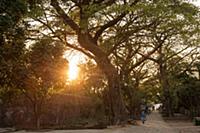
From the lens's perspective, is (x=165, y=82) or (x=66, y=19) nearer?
(x=66, y=19)

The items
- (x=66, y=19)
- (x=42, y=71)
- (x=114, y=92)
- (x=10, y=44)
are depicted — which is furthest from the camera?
(x=114, y=92)

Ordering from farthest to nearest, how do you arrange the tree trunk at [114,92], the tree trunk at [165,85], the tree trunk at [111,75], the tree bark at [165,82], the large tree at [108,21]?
the tree trunk at [165,85], the tree bark at [165,82], the tree trunk at [114,92], the tree trunk at [111,75], the large tree at [108,21]

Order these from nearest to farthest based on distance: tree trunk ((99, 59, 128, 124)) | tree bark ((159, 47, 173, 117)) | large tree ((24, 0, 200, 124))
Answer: large tree ((24, 0, 200, 124))
tree trunk ((99, 59, 128, 124))
tree bark ((159, 47, 173, 117))

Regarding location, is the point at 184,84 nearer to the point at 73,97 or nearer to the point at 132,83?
the point at 132,83

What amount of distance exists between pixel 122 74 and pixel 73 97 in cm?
548

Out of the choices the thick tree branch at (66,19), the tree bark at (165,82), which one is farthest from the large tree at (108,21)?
the tree bark at (165,82)

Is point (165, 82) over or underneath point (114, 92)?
over

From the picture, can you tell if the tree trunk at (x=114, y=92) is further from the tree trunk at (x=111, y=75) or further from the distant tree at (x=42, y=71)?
the distant tree at (x=42, y=71)

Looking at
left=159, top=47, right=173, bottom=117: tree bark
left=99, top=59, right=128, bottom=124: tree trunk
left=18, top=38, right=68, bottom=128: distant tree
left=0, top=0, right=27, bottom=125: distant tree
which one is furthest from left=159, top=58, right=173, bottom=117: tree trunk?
left=0, top=0, right=27, bottom=125: distant tree

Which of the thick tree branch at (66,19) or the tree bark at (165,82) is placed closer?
the thick tree branch at (66,19)

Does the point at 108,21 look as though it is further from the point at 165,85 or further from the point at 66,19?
the point at 165,85

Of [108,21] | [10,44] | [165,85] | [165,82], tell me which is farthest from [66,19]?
[165,85]

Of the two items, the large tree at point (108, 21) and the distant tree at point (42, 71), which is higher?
the large tree at point (108, 21)

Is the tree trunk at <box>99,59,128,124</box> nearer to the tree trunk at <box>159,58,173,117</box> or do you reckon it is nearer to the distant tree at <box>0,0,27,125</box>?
the distant tree at <box>0,0,27,125</box>
